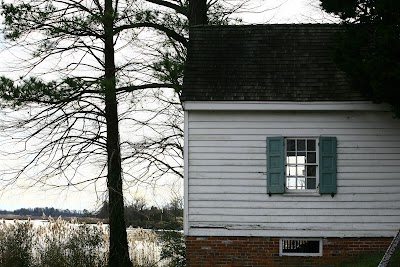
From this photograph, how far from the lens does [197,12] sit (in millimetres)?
22016

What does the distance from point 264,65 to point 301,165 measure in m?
2.73

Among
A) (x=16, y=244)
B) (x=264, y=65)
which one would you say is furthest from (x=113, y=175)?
(x=264, y=65)

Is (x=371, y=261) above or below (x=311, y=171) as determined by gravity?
below

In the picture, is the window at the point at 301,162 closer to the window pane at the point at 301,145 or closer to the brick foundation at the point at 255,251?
the window pane at the point at 301,145

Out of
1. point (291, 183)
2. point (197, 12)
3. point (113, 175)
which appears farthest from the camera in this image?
point (197, 12)

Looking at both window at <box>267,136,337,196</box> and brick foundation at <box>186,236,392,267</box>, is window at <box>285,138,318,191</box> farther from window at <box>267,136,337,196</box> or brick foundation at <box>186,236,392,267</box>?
brick foundation at <box>186,236,392,267</box>

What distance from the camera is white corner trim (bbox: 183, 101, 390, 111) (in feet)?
52.9

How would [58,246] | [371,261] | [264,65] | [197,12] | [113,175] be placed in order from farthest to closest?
[197,12], [58,246], [113,175], [264,65], [371,261]

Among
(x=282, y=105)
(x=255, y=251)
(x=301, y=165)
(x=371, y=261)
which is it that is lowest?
(x=371, y=261)

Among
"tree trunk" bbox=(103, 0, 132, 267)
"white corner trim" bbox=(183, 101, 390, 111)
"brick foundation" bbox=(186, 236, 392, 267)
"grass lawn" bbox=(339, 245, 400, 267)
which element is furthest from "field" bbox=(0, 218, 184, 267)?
"grass lawn" bbox=(339, 245, 400, 267)

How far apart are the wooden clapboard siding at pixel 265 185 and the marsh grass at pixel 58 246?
4389mm

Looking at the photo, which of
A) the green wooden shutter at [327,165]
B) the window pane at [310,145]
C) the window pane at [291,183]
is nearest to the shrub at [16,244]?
the window pane at [291,183]

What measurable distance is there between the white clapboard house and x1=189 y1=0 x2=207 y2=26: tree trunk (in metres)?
5.85

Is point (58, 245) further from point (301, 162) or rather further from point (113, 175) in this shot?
point (301, 162)
